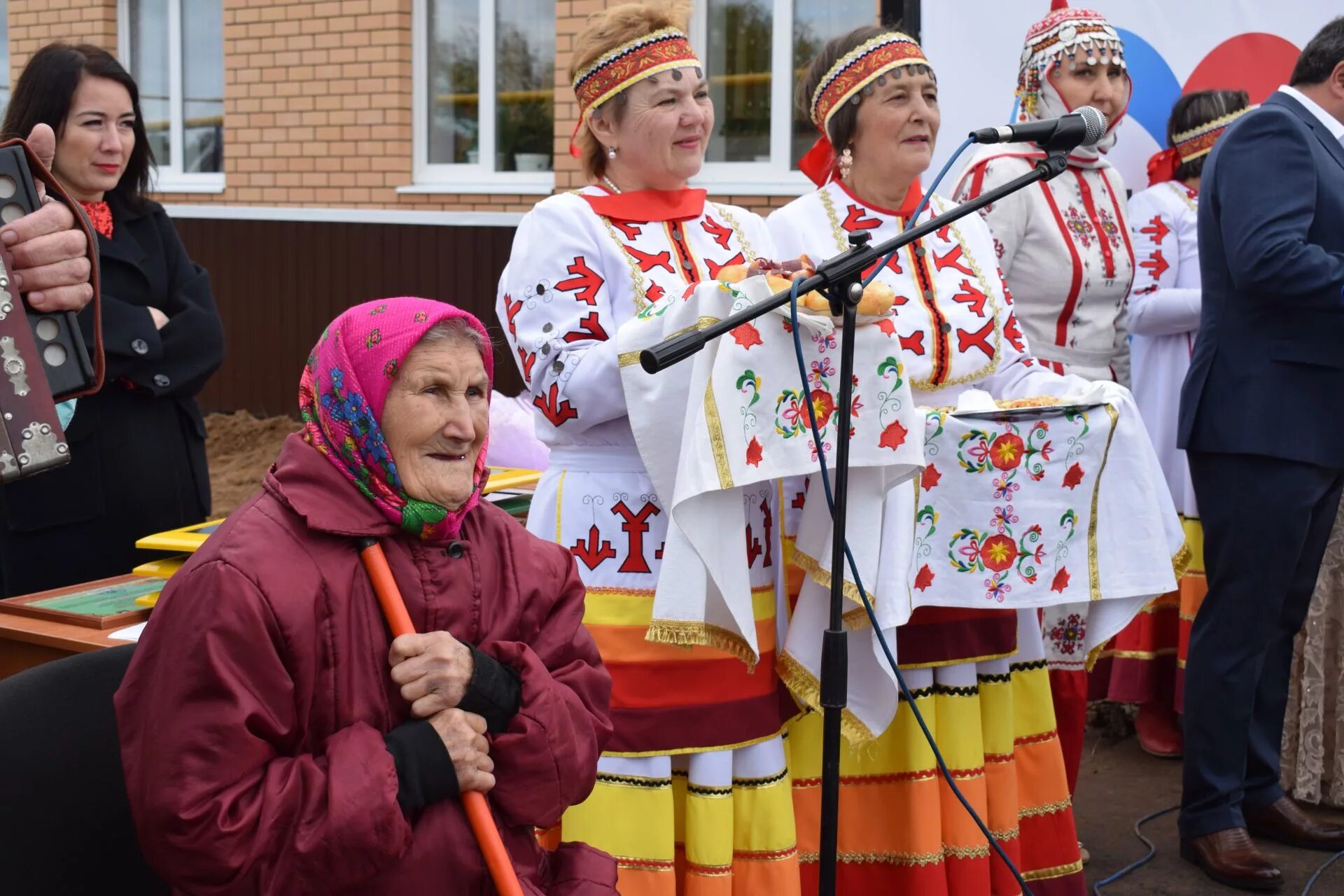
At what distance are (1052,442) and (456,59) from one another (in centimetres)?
695

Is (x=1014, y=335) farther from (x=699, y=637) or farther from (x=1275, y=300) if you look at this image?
(x=699, y=637)

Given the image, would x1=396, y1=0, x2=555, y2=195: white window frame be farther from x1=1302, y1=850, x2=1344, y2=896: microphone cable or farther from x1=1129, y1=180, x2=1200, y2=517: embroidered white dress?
x1=1302, y1=850, x2=1344, y2=896: microphone cable

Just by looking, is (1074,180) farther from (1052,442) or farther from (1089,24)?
(1052,442)

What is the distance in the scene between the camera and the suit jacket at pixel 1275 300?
3.47 m

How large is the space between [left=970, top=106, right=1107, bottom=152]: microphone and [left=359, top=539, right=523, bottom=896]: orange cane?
4.00ft

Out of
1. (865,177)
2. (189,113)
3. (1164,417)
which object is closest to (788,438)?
(865,177)

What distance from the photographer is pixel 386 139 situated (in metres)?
9.04

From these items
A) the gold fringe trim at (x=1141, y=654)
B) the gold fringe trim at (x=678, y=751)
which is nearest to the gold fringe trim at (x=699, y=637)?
the gold fringe trim at (x=678, y=751)

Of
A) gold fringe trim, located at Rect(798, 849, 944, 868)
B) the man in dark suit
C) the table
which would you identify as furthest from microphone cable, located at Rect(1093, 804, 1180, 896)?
the table

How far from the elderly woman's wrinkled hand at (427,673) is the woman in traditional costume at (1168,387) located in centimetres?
340

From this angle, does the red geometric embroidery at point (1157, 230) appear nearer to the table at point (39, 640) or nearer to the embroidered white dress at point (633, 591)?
the embroidered white dress at point (633, 591)

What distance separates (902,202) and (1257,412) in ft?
3.65

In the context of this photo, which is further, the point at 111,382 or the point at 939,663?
the point at 111,382

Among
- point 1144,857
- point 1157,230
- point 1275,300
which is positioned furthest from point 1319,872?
point 1157,230
